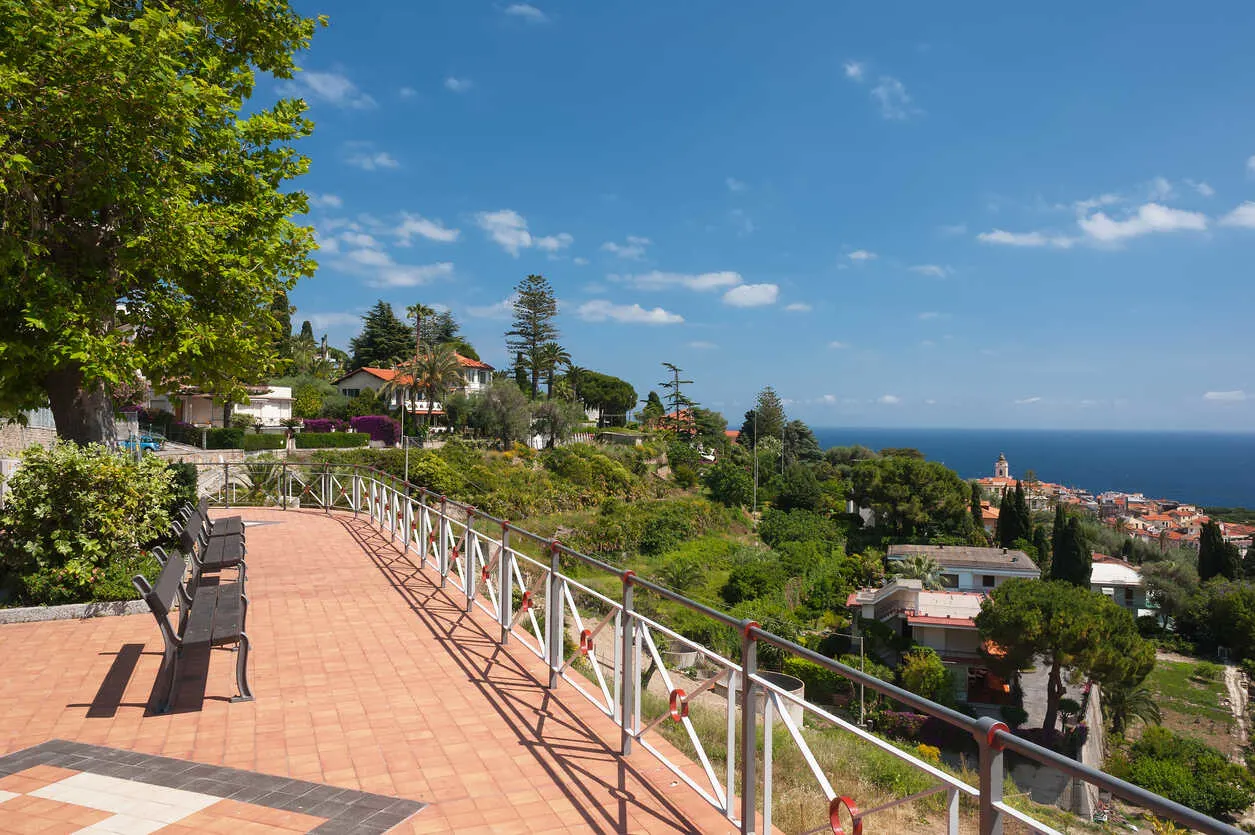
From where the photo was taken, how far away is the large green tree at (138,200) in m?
7.38

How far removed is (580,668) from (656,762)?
12.4ft

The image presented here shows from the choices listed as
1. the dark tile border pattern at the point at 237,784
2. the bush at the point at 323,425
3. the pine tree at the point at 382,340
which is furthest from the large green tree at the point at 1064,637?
the pine tree at the point at 382,340

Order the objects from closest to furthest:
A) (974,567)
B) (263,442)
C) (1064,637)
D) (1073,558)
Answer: (1064,637) → (263,442) → (974,567) → (1073,558)

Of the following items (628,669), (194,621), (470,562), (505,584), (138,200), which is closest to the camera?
(628,669)

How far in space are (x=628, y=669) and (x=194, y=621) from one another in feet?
10.3

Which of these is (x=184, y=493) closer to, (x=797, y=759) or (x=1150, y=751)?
(x=797, y=759)

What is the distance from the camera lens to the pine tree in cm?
6456

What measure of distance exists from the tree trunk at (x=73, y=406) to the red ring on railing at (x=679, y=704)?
8838 mm

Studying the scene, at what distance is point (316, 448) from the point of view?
3609 cm

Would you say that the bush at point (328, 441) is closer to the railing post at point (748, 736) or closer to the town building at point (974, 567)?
the town building at point (974, 567)

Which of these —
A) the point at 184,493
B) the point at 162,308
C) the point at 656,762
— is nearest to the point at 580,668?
the point at 656,762

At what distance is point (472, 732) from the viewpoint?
4.70 metres

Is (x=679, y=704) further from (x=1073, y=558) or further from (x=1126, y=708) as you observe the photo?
(x=1073, y=558)

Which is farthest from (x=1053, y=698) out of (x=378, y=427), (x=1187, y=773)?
(x=378, y=427)
